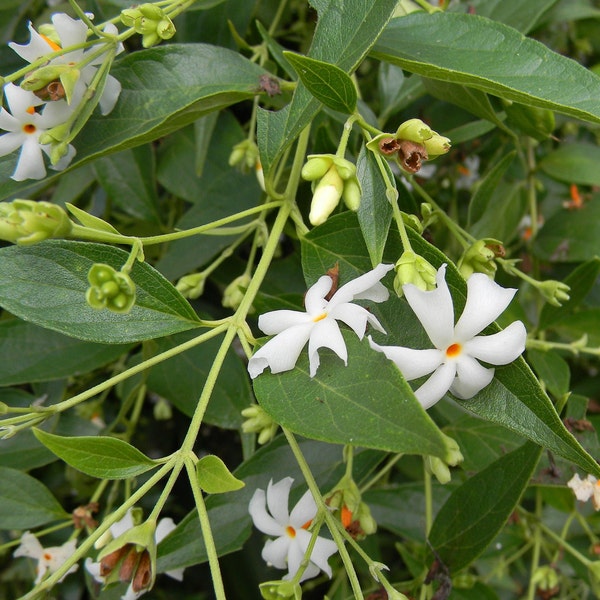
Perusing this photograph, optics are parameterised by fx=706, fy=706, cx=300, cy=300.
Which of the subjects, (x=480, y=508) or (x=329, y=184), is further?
(x=480, y=508)

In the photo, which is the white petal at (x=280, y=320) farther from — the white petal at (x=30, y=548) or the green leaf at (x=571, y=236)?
the green leaf at (x=571, y=236)

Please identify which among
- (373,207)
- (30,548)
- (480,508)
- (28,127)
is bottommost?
(30,548)

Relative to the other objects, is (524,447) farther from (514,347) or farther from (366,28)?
(366,28)

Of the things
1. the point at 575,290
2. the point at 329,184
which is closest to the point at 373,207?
the point at 329,184

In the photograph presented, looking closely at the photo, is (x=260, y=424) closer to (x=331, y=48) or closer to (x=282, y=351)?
(x=282, y=351)

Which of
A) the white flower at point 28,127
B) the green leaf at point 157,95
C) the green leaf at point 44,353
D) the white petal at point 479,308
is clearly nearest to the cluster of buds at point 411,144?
the white petal at point 479,308
